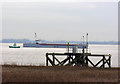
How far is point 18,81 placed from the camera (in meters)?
20.3

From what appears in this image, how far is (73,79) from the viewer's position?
69.1ft

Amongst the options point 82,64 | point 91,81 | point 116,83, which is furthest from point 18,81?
point 82,64

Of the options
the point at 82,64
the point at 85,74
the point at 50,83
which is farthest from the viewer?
the point at 82,64

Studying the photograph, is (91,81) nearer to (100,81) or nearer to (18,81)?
(100,81)

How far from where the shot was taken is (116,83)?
20.6 meters

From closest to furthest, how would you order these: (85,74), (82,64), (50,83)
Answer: (50,83)
(85,74)
(82,64)

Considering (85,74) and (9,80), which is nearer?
(9,80)

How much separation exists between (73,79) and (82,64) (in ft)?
53.4

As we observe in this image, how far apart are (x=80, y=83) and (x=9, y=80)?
210 inches

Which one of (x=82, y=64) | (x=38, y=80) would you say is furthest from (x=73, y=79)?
(x=82, y=64)

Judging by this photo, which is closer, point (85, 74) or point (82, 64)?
point (85, 74)

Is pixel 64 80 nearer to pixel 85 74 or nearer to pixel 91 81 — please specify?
pixel 91 81

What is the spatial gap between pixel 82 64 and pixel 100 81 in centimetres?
1631

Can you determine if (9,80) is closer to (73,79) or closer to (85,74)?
(73,79)
